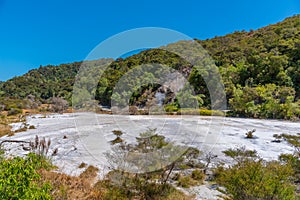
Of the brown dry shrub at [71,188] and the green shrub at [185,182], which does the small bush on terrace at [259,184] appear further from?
the brown dry shrub at [71,188]

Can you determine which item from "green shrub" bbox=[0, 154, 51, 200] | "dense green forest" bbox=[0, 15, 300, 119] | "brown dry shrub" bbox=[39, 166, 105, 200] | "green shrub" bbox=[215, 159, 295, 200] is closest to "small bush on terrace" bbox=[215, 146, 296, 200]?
"green shrub" bbox=[215, 159, 295, 200]

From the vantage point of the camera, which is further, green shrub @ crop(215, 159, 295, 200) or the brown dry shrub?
the brown dry shrub

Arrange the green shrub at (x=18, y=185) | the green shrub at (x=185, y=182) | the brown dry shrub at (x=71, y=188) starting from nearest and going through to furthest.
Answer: the green shrub at (x=18, y=185) → the brown dry shrub at (x=71, y=188) → the green shrub at (x=185, y=182)

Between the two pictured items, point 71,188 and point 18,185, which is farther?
point 71,188

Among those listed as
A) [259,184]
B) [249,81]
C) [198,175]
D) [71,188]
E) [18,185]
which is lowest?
[198,175]

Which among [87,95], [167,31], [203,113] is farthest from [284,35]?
[167,31]

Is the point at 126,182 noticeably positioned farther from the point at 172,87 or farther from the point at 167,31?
the point at 172,87

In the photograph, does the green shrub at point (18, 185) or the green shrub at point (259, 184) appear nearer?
the green shrub at point (18, 185)

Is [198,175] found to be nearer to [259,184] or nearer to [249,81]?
[259,184]

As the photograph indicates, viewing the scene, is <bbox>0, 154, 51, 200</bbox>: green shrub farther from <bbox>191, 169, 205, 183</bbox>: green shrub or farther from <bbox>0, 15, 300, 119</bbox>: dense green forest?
<bbox>0, 15, 300, 119</bbox>: dense green forest

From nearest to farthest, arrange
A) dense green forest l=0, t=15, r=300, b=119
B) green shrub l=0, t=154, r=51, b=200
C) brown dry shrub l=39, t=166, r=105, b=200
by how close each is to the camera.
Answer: green shrub l=0, t=154, r=51, b=200 < brown dry shrub l=39, t=166, r=105, b=200 < dense green forest l=0, t=15, r=300, b=119

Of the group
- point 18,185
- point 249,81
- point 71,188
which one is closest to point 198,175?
point 71,188

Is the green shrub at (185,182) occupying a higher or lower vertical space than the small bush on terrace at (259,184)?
lower

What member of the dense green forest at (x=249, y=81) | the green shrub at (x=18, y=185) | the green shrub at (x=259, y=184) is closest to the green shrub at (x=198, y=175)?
the green shrub at (x=259, y=184)
